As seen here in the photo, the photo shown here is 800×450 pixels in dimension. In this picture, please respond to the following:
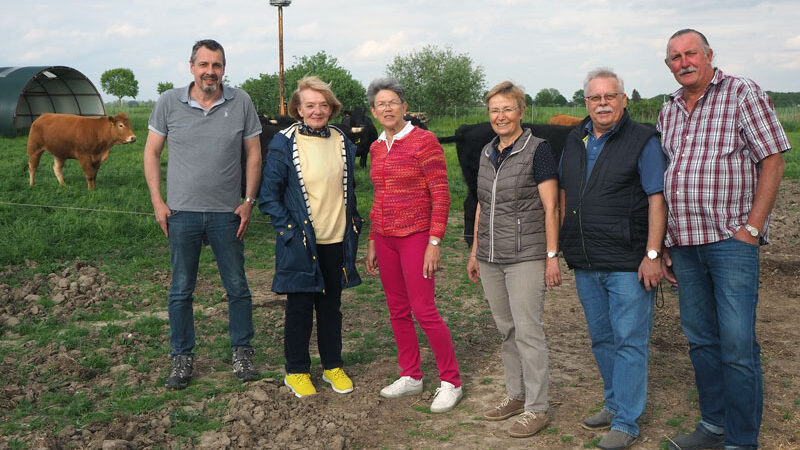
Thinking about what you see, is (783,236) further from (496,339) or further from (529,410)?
(529,410)

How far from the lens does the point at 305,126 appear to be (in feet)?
13.8

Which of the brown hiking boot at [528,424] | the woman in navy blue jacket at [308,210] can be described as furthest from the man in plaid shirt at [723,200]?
the woman in navy blue jacket at [308,210]

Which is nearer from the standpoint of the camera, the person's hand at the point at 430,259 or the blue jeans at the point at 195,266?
the person's hand at the point at 430,259

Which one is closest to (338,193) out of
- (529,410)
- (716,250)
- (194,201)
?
(194,201)

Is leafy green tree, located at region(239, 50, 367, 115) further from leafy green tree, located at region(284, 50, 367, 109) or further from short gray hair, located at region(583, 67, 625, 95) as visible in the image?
short gray hair, located at region(583, 67, 625, 95)

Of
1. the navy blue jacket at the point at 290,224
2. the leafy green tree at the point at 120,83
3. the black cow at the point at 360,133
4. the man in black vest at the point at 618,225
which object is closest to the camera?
the man in black vest at the point at 618,225

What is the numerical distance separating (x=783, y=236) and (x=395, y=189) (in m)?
7.28

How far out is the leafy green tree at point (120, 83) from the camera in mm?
74125

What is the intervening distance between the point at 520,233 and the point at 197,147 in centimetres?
211

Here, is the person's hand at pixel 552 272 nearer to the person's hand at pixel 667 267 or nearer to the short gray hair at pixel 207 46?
the person's hand at pixel 667 267

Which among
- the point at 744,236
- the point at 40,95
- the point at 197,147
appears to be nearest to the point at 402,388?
the point at 197,147

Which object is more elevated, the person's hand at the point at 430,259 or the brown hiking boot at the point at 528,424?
the person's hand at the point at 430,259

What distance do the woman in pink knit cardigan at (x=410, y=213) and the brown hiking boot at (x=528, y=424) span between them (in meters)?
0.50

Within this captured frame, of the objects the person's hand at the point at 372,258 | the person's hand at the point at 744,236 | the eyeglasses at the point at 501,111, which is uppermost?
the eyeglasses at the point at 501,111
